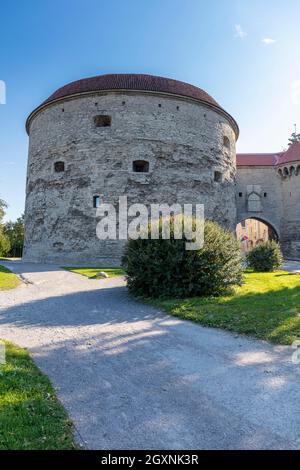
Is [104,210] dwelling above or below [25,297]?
above

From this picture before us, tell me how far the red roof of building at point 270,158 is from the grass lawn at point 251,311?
21271 mm

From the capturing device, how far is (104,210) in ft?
62.7

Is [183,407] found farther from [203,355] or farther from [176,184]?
[176,184]

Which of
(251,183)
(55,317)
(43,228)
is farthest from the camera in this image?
(251,183)

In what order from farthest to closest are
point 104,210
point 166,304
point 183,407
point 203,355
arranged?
point 104,210, point 166,304, point 203,355, point 183,407

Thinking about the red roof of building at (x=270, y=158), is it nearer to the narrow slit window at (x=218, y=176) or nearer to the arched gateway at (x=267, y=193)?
the arched gateway at (x=267, y=193)

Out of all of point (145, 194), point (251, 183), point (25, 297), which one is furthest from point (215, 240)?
point (251, 183)

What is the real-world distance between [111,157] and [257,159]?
14.8 m

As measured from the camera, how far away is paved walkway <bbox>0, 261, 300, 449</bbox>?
2469 millimetres

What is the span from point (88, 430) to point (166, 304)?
4.71 metres

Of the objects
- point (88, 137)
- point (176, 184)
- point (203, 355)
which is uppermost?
point (88, 137)

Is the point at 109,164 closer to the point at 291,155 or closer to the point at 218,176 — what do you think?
the point at 218,176

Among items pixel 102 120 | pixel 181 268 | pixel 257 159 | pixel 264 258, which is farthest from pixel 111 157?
pixel 257 159

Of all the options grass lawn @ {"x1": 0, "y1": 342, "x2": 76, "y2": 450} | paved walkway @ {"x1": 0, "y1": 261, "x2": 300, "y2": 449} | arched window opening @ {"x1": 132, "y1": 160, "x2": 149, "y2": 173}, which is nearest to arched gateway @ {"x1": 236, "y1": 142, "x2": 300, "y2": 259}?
arched window opening @ {"x1": 132, "y1": 160, "x2": 149, "y2": 173}
